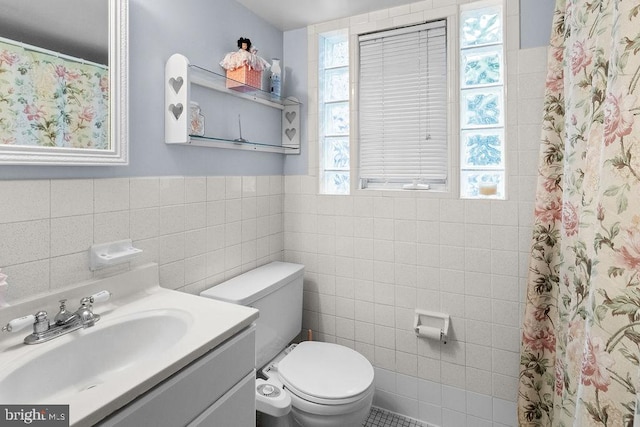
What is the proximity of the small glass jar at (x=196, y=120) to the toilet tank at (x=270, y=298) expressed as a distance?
72cm

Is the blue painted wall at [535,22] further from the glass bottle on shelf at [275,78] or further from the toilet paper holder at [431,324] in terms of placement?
the toilet paper holder at [431,324]

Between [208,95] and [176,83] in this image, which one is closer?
[176,83]

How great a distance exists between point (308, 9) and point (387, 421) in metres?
2.32

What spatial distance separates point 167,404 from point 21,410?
0.30 m

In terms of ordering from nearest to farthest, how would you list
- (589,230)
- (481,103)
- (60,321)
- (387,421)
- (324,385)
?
(589,230)
(60,321)
(324,385)
(481,103)
(387,421)

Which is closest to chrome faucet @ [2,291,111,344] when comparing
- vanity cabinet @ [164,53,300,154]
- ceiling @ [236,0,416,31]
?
vanity cabinet @ [164,53,300,154]

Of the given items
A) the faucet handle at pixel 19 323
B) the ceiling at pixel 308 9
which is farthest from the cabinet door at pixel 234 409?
the ceiling at pixel 308 9

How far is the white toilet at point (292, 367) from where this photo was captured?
1469 millimetres

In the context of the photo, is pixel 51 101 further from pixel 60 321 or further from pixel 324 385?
pixel 324 385

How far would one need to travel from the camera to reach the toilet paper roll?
1.84 metres

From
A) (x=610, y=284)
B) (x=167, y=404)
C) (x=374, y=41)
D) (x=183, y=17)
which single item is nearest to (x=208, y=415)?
(x=167, y=404)

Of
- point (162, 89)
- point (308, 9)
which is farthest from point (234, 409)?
point (308, 9)

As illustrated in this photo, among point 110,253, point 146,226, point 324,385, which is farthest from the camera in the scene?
point 324,385

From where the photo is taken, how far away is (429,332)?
6.10 ft
